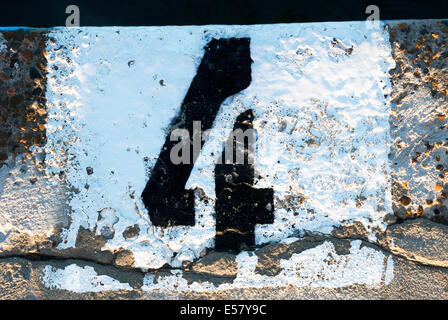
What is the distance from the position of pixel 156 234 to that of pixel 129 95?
1.37 meters

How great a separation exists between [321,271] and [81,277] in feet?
7.38

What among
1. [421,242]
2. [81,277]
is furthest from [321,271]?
[81,277]

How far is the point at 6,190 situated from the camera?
9.29ft

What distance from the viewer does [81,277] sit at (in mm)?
2771

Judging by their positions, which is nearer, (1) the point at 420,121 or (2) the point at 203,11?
(1) the point at 420,121

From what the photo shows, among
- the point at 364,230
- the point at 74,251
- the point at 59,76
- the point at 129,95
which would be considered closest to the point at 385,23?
the point at 364,230

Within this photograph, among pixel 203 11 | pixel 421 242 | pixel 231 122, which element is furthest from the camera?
pixel 203 11

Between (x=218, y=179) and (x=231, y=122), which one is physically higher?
(x=231, y=122)

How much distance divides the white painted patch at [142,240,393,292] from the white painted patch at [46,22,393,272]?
219mm

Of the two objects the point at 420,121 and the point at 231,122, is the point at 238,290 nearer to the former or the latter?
the point at 231,122

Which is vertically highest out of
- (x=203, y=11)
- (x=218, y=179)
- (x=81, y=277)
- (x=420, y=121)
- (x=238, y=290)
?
(x=203, y=11)

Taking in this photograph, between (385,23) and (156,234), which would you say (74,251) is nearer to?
(156,234)

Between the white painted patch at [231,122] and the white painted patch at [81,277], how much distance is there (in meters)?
0.24
